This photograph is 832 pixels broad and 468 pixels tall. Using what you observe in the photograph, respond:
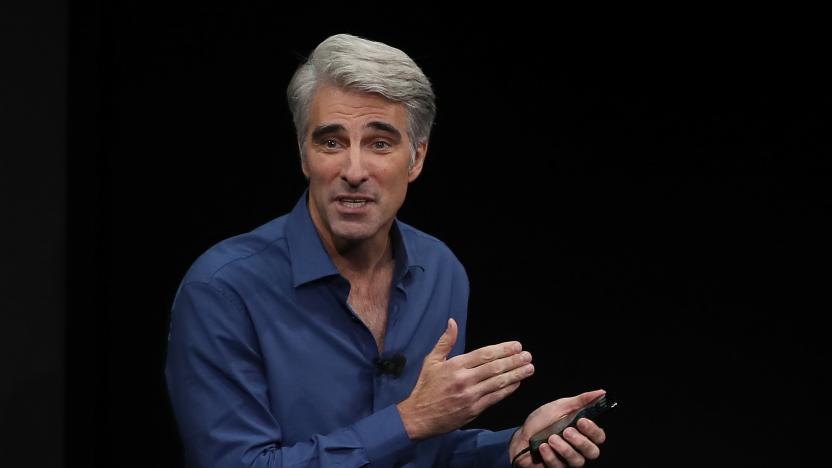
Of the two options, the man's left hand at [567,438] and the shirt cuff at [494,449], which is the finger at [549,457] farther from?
the shirt cuff at [494,449]

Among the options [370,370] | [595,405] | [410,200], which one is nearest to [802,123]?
[410,200]

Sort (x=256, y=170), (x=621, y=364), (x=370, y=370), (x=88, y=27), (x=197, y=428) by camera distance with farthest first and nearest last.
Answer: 1. (x=621, y=364)
2. (x=256, y=170)
3. (x=88, y=27)
4. (x=370, y=370)
5. (x=197, y=428)

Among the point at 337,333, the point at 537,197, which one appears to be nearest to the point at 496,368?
the point at 337,333

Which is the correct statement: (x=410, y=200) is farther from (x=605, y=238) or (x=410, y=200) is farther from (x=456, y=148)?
(x=605, y=238)

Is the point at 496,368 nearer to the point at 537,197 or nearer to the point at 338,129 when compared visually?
the point at 338,129

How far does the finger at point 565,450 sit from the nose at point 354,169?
0.55 metres

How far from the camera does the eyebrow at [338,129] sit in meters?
1.95

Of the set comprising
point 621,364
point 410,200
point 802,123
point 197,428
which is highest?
point 802,123

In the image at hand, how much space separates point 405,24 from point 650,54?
24.0 inches

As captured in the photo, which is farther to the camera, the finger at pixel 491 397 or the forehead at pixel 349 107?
the forehead at pixel 349 107

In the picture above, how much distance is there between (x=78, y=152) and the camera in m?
2.63

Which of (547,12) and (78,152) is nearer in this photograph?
(78,152)

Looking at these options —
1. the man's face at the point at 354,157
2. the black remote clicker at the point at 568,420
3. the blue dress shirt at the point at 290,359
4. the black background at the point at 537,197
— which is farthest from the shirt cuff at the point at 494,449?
the black background at the point at 537,197

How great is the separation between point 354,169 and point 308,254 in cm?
20
